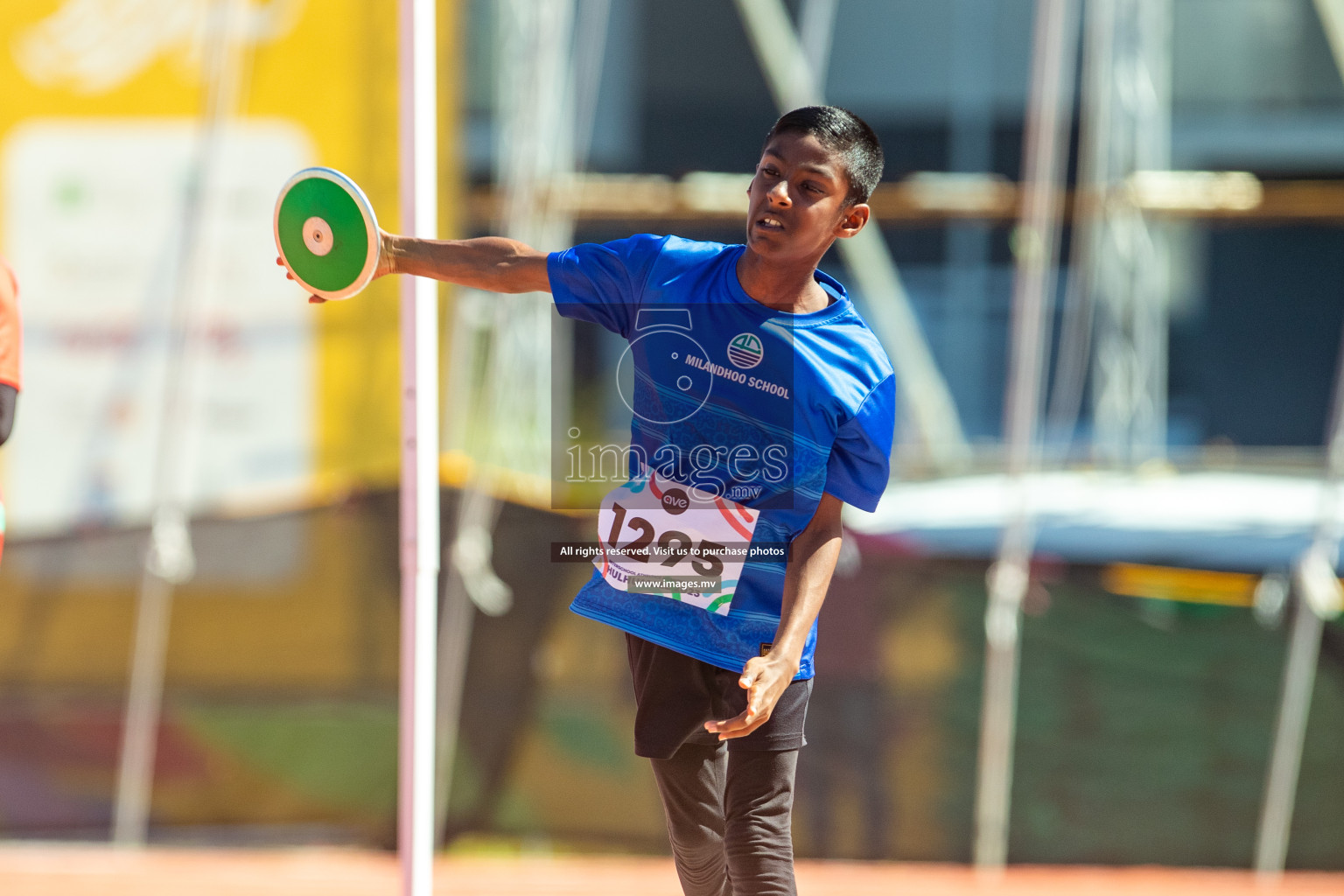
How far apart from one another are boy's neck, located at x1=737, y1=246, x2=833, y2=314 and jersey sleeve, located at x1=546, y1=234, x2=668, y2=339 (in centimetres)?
15

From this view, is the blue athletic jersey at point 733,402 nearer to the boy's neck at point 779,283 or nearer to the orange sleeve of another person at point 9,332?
the boy's neck at point 779,283

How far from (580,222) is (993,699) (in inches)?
102

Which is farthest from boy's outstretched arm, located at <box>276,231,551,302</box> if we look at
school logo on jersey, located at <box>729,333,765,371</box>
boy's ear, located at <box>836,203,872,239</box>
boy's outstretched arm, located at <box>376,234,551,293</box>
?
boy's ear, located at <box>836,203,872,239</box>

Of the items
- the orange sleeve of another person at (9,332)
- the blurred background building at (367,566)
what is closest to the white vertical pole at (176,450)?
the blurred background building at (367,566)

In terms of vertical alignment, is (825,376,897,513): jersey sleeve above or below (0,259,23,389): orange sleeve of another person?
below

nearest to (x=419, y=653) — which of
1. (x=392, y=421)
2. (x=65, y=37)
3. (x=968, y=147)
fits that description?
(x=392, y=421)

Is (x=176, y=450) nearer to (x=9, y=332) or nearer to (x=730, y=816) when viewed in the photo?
(x=9, y=332)

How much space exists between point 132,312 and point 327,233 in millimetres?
2597

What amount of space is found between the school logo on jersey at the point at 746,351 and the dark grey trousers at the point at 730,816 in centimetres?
57

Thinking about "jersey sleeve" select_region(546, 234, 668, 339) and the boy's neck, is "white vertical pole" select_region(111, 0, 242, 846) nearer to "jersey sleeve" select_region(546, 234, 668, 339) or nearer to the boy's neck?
"jersey sleeve" select_region(546, 234, 668, 339)

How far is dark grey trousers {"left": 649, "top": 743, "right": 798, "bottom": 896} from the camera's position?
6.21 feet

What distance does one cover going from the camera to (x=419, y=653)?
1.92m

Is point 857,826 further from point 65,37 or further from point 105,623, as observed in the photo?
point 65,37

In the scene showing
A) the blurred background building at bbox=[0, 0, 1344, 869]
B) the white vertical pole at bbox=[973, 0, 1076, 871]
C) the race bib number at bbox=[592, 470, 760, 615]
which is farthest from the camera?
the blurred background building at bbox=[0, 0, 1344, 869]
